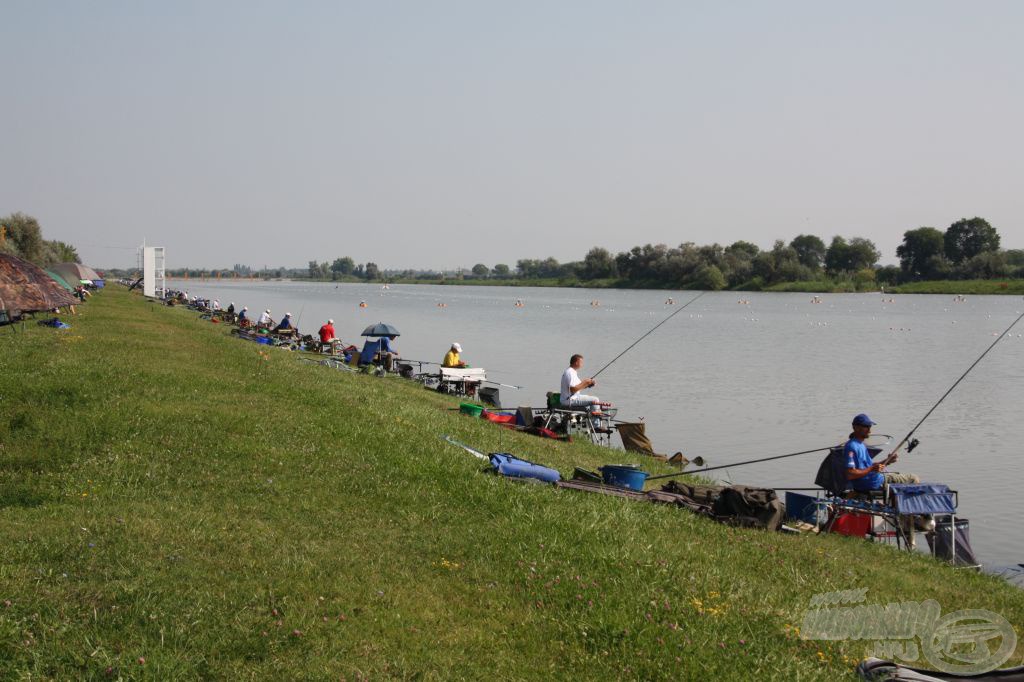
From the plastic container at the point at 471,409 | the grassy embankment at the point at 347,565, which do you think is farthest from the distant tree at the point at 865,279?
the grassy embankment at the point at 347,565

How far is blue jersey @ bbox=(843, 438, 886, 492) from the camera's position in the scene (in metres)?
10.8

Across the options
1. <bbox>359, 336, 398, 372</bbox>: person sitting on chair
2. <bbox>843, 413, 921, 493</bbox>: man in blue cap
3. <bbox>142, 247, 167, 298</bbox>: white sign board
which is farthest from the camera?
<bbox>142, 247, 167, 298</bbox>: white sign board

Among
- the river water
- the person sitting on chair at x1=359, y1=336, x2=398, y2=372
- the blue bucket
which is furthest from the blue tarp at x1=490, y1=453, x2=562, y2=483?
the person sitting on chair at x1=359, y1=336, x2=398, y2=372

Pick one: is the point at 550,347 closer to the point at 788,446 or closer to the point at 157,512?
the point at 788,446

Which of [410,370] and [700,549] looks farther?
[410,370]

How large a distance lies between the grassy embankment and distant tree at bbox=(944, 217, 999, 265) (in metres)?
140

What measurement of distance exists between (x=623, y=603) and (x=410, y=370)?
20.4 m

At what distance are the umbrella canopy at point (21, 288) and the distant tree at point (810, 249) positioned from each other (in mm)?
146480

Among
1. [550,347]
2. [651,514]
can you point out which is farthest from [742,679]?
[550,347]

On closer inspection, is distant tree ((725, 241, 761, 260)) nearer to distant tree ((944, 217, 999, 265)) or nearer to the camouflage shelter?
distant tree ((944, 217, 999, 265))

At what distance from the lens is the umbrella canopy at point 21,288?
19.2m

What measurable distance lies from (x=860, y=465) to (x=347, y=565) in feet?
22.4

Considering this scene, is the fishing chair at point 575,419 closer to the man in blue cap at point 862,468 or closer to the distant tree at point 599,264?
the man in blue cap at point 862,468

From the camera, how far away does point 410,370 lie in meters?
26.1
